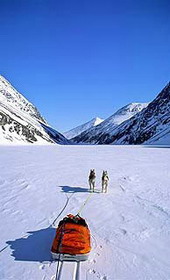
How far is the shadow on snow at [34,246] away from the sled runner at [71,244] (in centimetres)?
56

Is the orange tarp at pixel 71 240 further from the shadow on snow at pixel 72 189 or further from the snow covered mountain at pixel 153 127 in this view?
the snow covered mountain at pixel 153 127

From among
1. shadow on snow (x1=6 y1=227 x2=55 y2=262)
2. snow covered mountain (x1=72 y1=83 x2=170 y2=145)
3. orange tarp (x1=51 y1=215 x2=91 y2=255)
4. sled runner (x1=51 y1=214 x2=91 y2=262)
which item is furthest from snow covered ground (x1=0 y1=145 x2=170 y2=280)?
snow covered mountain (x1=72 y1=83 x2=170 y2=145)

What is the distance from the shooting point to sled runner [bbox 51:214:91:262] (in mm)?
6234

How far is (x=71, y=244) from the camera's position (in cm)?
633

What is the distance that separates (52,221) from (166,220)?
4606 mm

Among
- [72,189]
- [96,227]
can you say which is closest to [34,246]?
[96,227]

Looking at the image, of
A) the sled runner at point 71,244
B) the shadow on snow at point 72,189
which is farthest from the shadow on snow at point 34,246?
the shadow on snow at point 72,189

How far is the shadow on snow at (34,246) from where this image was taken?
6.71 meters

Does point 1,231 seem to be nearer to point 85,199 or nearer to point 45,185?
point 85,199

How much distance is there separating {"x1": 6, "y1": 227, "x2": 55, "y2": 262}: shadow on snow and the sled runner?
1.82ft

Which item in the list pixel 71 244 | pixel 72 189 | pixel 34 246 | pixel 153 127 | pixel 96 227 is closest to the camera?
pixel 71 244

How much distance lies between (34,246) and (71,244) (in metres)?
1.68

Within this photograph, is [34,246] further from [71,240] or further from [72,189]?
[72,189]

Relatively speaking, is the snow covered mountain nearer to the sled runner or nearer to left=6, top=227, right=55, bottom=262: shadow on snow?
left=6, top=227, right=55, bottom=262: shadow on snow
